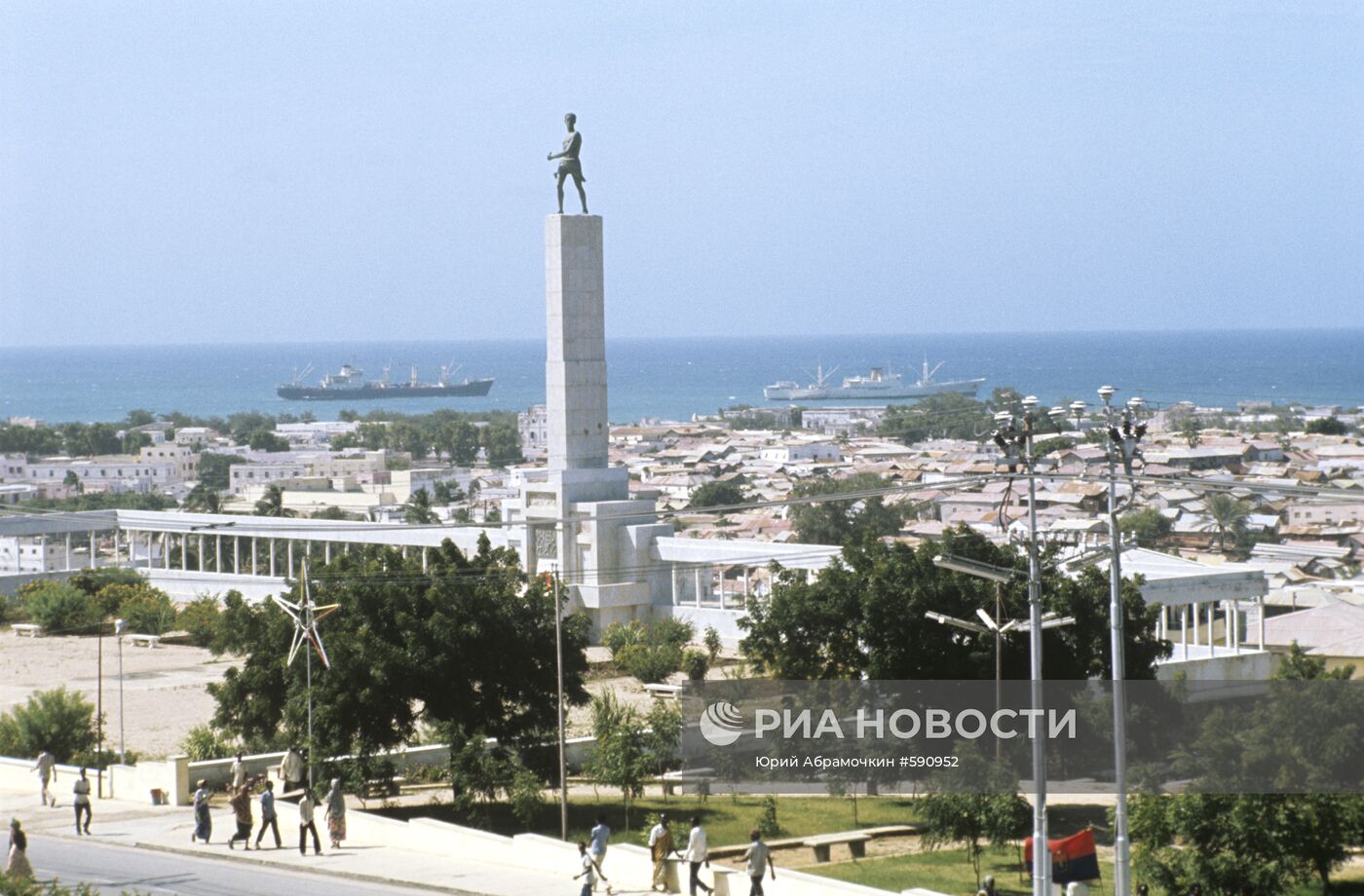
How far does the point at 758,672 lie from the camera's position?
27.2 metres

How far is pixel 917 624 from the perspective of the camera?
24781 millimetres

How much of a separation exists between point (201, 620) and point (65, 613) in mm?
4374

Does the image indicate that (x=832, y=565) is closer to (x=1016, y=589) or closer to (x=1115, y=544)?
(x=1016, y=589)

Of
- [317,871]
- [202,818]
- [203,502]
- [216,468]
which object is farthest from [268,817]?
[216,468]

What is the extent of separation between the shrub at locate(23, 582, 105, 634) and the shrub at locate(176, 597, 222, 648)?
2.18 m

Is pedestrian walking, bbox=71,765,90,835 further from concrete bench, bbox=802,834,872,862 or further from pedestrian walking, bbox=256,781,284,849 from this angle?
concrete bench, bbox=802,834,872,862

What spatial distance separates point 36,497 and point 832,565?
70611 mm

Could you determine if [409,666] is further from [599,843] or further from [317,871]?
[599,843]

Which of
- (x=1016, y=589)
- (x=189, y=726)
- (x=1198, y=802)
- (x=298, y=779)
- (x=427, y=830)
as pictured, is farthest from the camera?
(x=189, y=726)

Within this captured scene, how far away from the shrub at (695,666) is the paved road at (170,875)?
1401cm

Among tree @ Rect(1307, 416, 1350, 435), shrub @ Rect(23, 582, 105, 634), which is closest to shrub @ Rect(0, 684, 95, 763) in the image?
shrub @ Rect(23, 582, 105, 634)

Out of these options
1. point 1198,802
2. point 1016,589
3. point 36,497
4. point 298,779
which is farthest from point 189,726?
point 36,497

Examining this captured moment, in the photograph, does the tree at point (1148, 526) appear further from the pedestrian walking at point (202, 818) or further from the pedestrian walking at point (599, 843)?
the pedestrian walking at point (599, 843)

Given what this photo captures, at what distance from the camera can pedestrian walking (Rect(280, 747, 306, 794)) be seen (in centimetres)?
2305
